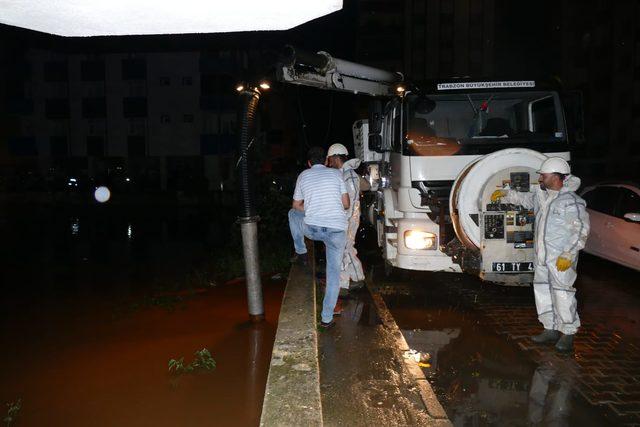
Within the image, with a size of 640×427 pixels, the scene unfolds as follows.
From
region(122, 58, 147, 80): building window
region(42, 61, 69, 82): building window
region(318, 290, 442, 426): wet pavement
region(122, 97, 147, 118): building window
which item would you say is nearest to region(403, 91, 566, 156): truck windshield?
region(318, 290, 442, 426): wet pavement

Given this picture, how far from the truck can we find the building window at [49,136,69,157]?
1719 inches

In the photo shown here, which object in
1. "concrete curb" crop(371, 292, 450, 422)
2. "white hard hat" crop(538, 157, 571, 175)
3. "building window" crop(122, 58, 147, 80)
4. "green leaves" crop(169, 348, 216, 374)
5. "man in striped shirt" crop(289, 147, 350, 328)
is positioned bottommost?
"concrete curb" crop(371, 292, 450, 422)

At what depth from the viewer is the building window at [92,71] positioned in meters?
44.7

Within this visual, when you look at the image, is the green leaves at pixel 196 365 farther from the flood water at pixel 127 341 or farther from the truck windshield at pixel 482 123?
the truck windshield at pixel 482 123

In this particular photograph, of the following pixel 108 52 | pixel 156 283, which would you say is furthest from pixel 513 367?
pixel 108 52

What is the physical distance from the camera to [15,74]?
45.7m

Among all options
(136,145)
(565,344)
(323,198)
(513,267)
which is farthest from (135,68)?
(565,344)

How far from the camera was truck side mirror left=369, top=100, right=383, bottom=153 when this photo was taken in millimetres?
8188

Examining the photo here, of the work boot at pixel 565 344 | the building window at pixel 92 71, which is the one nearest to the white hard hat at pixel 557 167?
the work boot at pixel 565 344

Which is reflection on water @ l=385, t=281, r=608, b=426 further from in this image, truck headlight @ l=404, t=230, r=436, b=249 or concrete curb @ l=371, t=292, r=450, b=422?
truck headlight @ l=404, t=230, r=436, b=249

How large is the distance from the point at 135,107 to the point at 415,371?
43.9 metres

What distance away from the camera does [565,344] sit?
516 cm

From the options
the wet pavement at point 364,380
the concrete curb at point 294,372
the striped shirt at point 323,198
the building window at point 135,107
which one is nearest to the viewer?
the concrete curb at point 294,372

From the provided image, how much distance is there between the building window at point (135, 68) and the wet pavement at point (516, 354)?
40.9m
